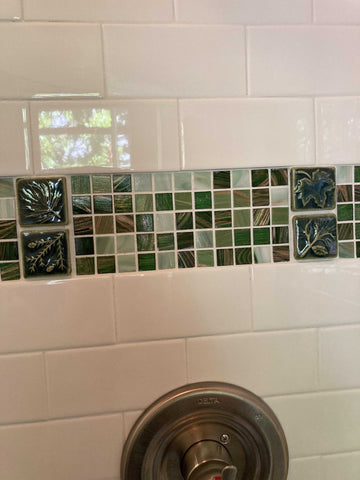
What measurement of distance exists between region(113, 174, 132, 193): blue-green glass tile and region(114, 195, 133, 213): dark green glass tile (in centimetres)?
1

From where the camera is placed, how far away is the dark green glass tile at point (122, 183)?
726 mm

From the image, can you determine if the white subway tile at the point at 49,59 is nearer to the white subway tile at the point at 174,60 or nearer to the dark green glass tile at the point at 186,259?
the white subway tile at the point at 174,60

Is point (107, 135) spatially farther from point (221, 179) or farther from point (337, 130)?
point (337, 130)

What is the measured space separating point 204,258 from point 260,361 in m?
0.22

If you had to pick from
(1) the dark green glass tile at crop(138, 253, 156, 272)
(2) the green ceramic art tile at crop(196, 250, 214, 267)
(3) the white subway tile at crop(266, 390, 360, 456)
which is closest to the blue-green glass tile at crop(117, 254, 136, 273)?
(1) the dark green glass tile at crop(138, 253, 156, 272)

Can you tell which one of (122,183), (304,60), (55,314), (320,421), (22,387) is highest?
(304,60)

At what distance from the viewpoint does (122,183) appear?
728 mm

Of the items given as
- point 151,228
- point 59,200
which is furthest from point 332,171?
point 59,200

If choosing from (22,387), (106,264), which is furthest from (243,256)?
(22,387)

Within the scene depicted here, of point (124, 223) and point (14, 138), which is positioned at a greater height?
point (14, 138)

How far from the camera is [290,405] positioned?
0.78 meters

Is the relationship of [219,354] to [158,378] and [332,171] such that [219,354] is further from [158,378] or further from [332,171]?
[332,171]

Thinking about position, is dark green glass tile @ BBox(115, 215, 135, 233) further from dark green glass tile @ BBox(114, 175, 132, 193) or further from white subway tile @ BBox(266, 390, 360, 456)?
white subway tile @ BBox(266, 390, 360, 456)

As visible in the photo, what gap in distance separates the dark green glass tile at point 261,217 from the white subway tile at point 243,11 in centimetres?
33
